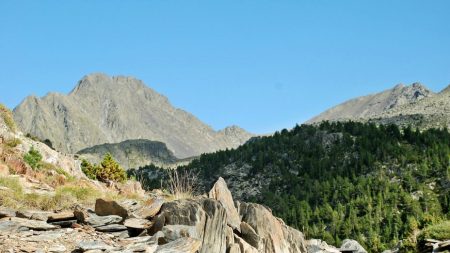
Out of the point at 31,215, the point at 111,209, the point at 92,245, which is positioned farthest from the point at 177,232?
the point at 31,215

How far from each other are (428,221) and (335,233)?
102m

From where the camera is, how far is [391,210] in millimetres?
139625

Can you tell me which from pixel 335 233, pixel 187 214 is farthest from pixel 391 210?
→ pixel 187 214

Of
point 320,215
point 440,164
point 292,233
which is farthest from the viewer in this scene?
point 440,164

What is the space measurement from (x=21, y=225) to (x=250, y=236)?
746 centimetres

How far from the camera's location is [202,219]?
49.4 ft

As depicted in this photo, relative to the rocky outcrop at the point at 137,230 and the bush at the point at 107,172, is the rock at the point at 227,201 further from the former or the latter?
the bush at the point at 107,172

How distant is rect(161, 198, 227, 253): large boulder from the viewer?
1470cm

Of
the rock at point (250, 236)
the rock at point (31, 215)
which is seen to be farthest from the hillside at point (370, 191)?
the rock at point (31, 215)

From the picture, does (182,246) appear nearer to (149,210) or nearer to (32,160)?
(149,210)

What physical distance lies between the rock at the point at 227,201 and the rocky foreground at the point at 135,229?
0.16 feet

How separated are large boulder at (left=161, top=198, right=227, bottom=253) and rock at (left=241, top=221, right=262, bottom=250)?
213cm

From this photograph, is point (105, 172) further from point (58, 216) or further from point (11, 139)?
point (58, 216)

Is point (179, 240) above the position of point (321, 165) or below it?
below
